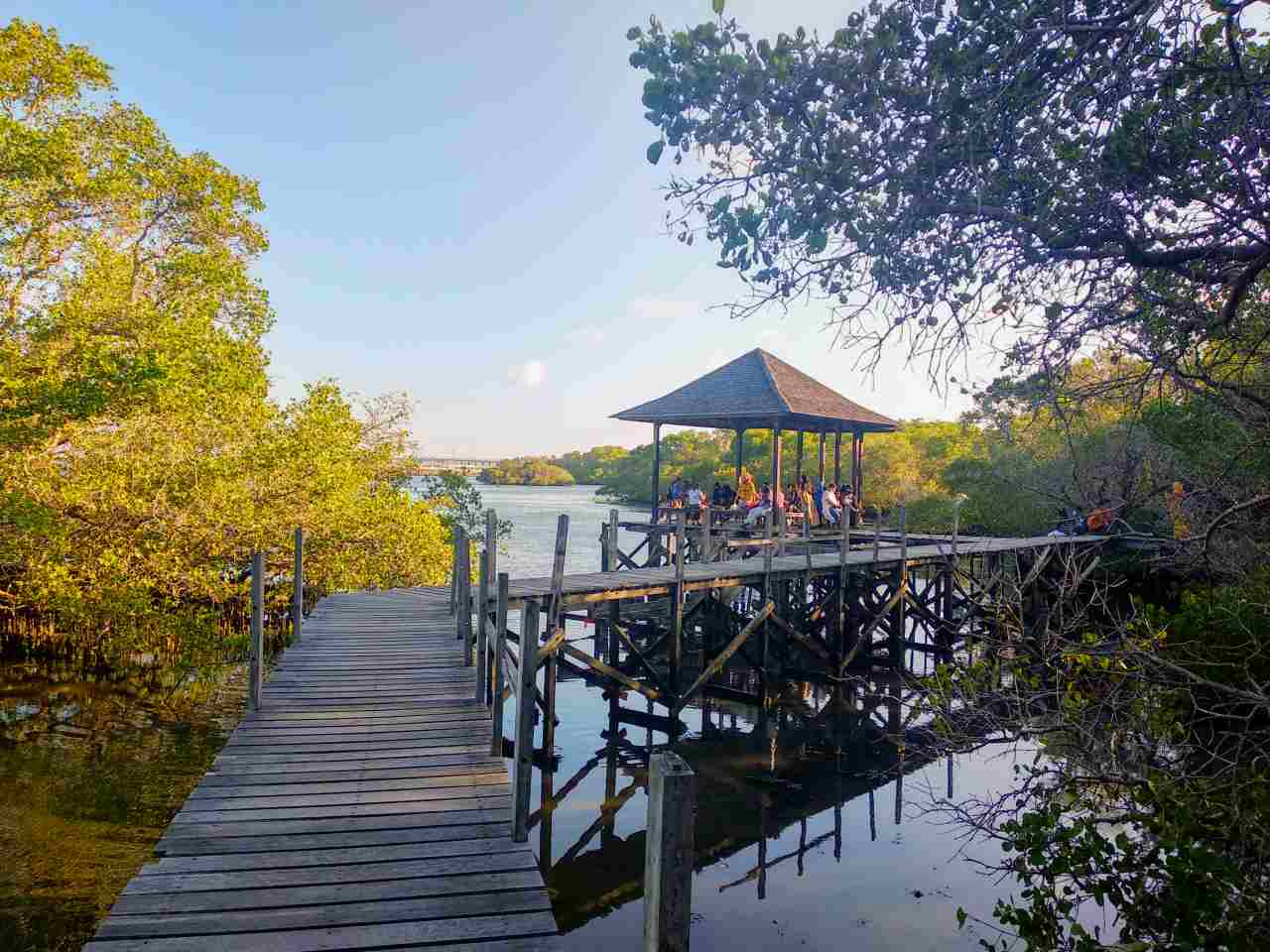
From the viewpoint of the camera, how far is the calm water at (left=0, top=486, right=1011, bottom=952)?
23.7 feet

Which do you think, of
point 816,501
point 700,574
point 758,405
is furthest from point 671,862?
point 816,501

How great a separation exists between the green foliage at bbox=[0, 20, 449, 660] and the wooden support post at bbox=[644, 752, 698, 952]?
12.1 m

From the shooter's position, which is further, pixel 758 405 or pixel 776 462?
pixel 758 405

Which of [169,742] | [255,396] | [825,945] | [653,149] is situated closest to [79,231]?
[255,396]

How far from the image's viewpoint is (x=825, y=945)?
700 centimetres

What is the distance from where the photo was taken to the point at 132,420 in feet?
44.8

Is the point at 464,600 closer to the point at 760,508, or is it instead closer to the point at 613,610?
the point at 613,610

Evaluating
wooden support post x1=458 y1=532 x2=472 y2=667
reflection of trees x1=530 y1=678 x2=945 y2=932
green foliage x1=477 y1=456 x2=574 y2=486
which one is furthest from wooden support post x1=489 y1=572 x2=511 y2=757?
green foliage x1=477 y1=456 x2=574 y2=486

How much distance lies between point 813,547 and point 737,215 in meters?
14.4

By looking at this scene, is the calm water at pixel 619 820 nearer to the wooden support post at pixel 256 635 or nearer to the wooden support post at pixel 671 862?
the wooden support post at pixel 256 635

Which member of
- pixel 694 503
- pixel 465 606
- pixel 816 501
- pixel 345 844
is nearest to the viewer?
pixel 345 844

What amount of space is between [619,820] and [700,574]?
4143 mm

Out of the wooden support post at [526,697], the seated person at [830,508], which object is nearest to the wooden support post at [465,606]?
the wooden support post at [526,697]

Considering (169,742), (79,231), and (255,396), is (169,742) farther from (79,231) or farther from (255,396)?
(79,231)
